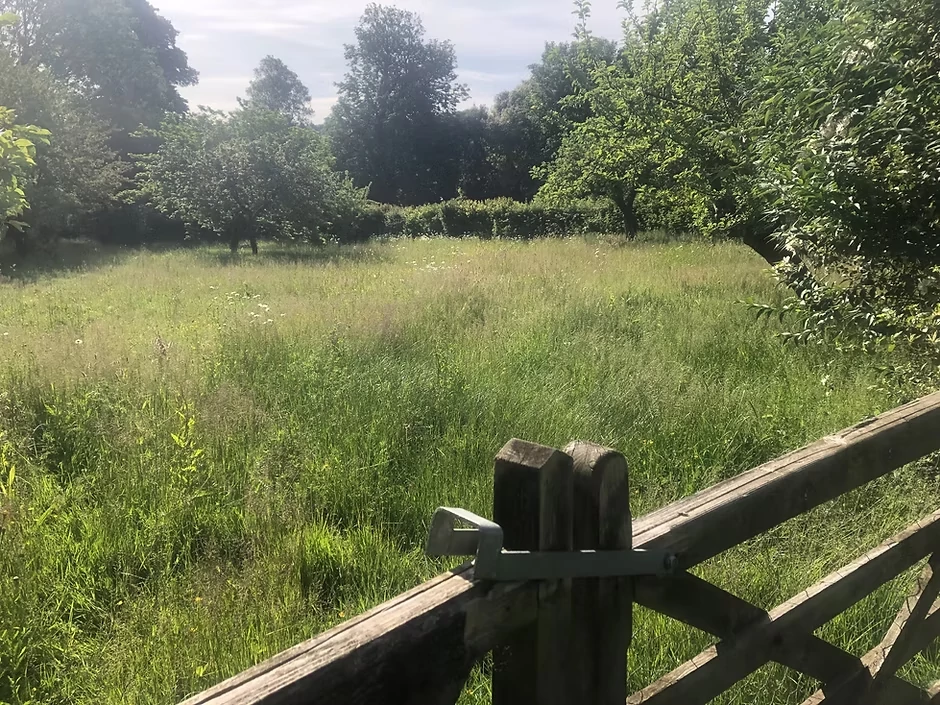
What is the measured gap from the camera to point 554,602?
1.28 m

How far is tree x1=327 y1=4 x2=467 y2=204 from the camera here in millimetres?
52344

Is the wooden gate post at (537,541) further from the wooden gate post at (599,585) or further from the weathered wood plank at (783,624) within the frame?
the weathered wood plank at (783,624)

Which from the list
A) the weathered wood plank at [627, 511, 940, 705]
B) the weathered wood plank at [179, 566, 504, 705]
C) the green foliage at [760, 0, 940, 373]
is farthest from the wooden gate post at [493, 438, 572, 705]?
the green foliage at [760, 0, 940, 373]

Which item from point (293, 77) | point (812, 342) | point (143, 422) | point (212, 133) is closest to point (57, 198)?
point (212, 133)

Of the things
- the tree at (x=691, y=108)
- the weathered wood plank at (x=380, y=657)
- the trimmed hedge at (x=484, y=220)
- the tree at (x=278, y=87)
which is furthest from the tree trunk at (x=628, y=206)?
the tree at (x=278, y=87)

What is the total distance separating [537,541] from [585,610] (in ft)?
0.75

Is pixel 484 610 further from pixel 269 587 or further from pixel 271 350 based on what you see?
pixel 271 350

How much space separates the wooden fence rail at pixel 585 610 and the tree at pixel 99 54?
147 ft

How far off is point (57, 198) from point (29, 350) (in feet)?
69.6

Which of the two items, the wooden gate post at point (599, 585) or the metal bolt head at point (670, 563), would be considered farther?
the metal bolt head at point (670, 563)

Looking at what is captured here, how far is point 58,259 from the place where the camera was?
23.1 m

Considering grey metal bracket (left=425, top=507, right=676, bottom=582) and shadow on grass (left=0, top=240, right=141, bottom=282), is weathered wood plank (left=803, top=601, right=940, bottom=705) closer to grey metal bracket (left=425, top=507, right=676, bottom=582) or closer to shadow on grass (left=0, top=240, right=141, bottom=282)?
grey metal bracket (left=425, top=507, right=676, bottom=582)

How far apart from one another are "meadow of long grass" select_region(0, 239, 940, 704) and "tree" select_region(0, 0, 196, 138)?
38973 mm

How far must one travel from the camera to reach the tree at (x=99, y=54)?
40406 millimetres
